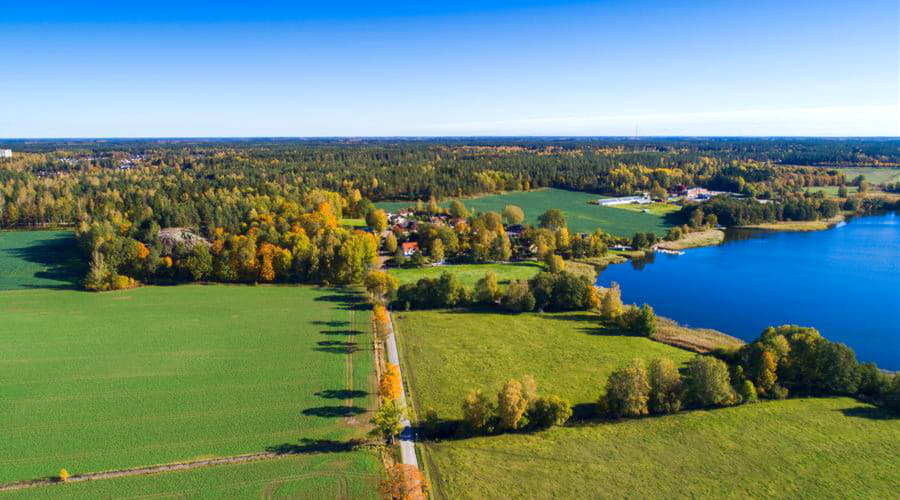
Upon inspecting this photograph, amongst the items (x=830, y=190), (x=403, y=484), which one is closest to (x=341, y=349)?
(x=403, y=484)

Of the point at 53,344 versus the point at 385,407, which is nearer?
the point at 385,407

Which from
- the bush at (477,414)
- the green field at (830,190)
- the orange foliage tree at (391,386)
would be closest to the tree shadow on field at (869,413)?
the bush at (477,414)

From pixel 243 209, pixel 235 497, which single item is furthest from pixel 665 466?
pixel 243 209

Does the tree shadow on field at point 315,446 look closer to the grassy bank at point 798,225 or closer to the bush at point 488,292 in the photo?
the bush at point 488,292

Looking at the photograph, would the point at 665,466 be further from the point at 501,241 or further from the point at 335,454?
the point at 501,241

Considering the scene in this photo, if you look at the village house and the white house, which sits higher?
the white house

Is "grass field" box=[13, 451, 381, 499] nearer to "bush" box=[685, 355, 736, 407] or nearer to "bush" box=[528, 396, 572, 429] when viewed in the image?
"bush" box=[528, 396, 572, 429]

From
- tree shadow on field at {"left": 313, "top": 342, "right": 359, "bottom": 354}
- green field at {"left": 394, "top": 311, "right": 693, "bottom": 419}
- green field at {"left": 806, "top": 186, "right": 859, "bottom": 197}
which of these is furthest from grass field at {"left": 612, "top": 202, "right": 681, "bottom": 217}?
tree shadow on field at {"left": 313, "top": 342, "right": 359, "bottom": 354}

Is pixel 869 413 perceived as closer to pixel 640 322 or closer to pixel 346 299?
pixel 640 322
